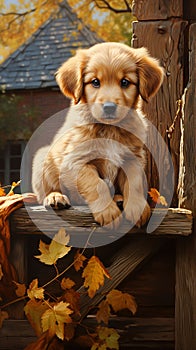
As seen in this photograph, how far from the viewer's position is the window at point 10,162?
1403cm

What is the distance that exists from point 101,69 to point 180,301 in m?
1.51

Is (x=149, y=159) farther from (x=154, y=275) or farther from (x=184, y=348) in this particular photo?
(x=184, y=348)

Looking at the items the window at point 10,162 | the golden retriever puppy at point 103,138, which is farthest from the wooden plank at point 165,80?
the window at point 10,162

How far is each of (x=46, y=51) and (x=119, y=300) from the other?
1063 centimetres

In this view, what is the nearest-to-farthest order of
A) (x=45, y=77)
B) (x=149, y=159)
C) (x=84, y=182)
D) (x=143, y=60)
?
(x=84, y=182) → (x=143, y=60) → (x=149, y=159) → (x=45, y=77)

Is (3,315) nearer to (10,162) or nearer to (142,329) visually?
(142,329)

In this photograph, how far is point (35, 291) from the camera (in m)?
3.58

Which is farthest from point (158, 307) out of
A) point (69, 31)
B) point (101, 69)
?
point (69, 31)

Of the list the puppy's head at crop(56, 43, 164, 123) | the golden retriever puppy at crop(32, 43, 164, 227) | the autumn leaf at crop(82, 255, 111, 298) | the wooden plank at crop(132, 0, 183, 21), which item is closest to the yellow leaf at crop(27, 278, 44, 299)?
the autumn leaf at crop(82, 255, 111, 298)

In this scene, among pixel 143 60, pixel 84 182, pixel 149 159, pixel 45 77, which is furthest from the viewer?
pixel 45 77

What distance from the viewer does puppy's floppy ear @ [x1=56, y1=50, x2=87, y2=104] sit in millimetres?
3738

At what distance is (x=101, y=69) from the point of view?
141 inches

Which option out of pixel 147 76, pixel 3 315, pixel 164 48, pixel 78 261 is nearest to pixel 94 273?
pixel 78 261

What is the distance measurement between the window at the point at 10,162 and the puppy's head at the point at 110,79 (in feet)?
33.7
